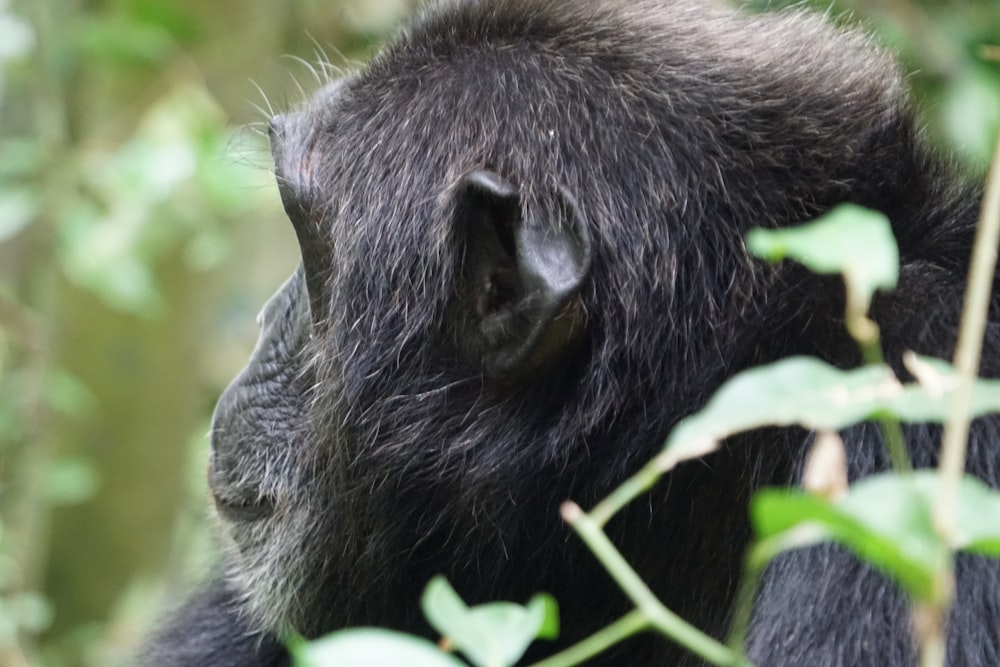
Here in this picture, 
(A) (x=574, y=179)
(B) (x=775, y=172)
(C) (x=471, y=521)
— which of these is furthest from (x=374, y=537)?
(B) (x=775, y=172)

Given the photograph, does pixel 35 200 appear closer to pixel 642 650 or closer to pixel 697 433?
pixel 642 650

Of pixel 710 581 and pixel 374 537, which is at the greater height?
pixel 374 537

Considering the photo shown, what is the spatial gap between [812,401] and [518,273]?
3.39 feet

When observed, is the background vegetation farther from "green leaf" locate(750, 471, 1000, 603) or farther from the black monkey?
"green leaf" locate(750, 471, 1000, 603)

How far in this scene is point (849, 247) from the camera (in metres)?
0.94

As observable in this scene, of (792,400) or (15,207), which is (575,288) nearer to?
(792,400)

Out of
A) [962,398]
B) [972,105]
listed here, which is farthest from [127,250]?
[962,398]

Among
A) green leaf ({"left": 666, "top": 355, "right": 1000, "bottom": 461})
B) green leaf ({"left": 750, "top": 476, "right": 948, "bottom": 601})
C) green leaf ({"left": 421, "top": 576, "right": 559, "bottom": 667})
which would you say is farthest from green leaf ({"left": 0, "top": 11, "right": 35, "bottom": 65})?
green leaf ({"left": 750, "top": 476, "right": 948, "bottom": 601})

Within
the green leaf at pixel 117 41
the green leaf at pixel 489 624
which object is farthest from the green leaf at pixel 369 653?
the green leaf at pixel 117 41

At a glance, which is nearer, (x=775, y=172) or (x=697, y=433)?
(x=697, y=433)

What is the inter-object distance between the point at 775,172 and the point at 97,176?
98.5 inches

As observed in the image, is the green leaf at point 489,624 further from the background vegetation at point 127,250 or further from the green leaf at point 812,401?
the background vegetation at point 127,250

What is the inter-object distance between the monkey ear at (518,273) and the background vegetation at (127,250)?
1298 millimetres

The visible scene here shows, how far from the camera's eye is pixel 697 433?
35.1 inches
